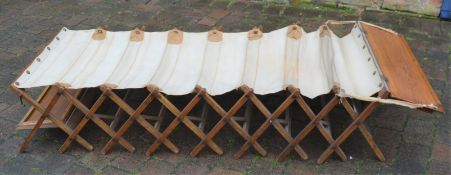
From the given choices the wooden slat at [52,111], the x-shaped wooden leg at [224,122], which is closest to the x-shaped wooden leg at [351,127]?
the x-shaped wooden leg at [224,122]

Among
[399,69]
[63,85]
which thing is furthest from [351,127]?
[63,85]

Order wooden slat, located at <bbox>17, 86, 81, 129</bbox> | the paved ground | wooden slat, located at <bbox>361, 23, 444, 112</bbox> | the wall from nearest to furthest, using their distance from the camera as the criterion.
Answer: wooden slat, located at <bbox>361, 23, 444, 112</bbox> < the paved ground < wooden slat, located at <bbox>17, 86, 81, 129</bbox> < the wall

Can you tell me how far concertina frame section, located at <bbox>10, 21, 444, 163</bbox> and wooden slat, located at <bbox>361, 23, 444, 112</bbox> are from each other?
1 centimetres

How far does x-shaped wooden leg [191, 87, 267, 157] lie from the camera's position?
10.5 ft

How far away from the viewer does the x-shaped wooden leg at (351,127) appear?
302 cm

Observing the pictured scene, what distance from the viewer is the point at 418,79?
10.8 ft

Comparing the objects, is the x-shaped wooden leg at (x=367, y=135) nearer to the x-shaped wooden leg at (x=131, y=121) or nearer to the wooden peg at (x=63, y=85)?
the x-shaped wooden leg at (x=131, y=121)

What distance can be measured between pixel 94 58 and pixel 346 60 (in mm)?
2078

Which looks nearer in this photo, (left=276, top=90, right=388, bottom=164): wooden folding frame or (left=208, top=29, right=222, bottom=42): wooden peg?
(left=276, top=90, right=388, bottom=164): wooden folding frame

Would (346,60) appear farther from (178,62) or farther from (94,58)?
(94,58)

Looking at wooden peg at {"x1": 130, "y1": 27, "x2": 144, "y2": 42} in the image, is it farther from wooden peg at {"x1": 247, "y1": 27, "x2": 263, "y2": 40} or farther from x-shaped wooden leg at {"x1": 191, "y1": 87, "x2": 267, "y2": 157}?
x-shaped wooden leg at {"x1": 191, "y1": 87, "x2": 267, "y2": 157}

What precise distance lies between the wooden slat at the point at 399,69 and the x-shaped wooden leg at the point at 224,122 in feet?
3.31

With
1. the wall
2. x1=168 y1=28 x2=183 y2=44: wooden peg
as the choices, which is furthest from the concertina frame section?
the wall

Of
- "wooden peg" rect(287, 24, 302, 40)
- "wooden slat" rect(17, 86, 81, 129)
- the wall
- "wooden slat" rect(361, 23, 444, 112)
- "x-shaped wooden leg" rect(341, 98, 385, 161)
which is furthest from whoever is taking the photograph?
the wall
